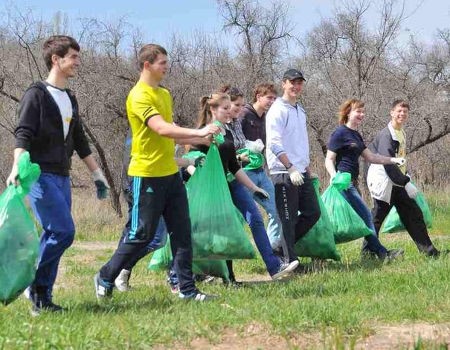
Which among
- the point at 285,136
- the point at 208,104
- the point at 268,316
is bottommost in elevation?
the point at 268,316

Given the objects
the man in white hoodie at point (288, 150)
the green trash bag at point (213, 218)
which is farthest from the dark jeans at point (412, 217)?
the green trash bag at point (213, 218)

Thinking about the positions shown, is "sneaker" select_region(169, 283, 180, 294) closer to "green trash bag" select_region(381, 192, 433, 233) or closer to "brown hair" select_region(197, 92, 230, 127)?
"brown hair" select_region(197, 92, 230, 127)

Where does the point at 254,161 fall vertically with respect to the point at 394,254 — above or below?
above

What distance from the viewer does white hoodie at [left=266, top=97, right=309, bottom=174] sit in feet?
19.5

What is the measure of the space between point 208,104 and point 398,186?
7.61 ft

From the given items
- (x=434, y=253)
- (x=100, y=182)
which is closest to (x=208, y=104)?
(x=100, y=182)

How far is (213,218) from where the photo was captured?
5223 millimetres

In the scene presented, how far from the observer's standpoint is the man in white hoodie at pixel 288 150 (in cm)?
594

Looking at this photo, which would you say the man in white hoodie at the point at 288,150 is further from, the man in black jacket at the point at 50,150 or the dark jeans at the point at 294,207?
the man in black jacket at the point at 50,150

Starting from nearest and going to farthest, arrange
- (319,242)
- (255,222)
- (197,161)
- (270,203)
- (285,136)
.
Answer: (197,161)
(255,222)
(285,136)
(319,242)
(270,203)

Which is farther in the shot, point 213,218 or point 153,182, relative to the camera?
point 213,218

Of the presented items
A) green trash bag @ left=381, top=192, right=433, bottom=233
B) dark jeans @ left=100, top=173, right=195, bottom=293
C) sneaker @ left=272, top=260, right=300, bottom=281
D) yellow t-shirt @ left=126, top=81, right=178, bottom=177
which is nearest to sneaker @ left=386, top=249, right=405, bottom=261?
green trash bag @ left=381, top=192, right=433, bottom=233

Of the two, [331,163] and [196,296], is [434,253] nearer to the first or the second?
[331,163]

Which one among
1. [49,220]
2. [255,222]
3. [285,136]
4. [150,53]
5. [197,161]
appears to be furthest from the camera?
[285,136]
